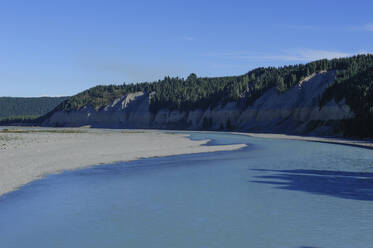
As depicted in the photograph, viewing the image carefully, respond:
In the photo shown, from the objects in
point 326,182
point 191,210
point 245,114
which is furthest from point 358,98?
point 191,210

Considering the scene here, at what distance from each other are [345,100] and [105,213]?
67.6 meters

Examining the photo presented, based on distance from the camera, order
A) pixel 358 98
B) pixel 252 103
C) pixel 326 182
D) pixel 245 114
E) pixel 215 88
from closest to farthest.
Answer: pixel 326 182 < pixel 358 98 < pixel 245 114 < pixel 252 103 < pixel 215 88

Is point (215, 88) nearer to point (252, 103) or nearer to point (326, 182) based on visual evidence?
point (252, 103)

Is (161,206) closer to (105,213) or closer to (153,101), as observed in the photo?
(105,213)

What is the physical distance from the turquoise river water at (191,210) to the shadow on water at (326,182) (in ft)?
0.17

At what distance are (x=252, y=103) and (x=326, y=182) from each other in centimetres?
8703

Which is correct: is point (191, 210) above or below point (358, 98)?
below

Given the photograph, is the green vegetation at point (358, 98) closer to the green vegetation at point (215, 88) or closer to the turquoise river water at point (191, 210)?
the green vegetation at point (215, 88)

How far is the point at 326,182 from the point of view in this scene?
22.8m

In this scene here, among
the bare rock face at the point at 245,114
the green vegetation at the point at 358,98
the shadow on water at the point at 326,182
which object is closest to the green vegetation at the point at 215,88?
the bare rock face at the point at 245,114

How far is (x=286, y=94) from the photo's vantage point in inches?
3991

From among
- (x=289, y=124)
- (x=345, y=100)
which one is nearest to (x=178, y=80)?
(x=289, y=124)

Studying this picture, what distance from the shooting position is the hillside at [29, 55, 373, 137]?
245 feet

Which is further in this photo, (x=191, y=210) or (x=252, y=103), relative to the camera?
(x=252, y=103)
